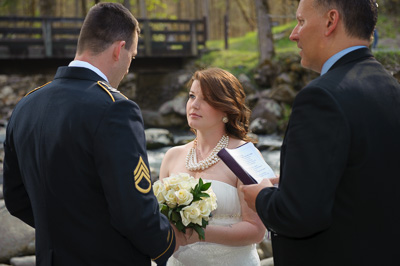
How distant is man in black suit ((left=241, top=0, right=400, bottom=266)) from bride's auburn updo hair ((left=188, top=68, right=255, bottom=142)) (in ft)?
4.32

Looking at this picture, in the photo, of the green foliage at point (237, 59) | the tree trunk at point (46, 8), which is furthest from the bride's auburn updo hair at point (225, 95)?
the tree trunk at point (46, 8)

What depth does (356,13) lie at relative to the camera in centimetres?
213

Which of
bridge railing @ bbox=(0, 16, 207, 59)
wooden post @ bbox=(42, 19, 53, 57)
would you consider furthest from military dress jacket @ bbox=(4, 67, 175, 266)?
wooden post @ bbox=(42, 19, 53, 57)

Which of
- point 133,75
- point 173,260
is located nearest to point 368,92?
point 173,260

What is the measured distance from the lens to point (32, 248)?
588 centimetres

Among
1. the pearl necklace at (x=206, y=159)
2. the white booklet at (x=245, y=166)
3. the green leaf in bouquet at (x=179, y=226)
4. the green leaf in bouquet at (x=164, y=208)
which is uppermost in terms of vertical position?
the white booklet at (x=245, y=166)

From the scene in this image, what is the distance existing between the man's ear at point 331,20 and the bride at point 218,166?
4.74 feet

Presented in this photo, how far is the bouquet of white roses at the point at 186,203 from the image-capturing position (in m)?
2.73

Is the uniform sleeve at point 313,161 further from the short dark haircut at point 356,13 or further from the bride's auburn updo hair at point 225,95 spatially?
the bride's auburn updo hair at point 225,95

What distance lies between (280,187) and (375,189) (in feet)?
1.39

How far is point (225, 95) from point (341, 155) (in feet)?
5.57

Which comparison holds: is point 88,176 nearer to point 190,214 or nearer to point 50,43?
point 190,214

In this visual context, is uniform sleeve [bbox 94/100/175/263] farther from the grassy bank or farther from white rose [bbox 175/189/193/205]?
the grassy bank

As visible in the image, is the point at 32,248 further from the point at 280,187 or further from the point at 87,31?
the point at 280,187
